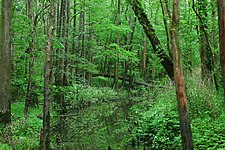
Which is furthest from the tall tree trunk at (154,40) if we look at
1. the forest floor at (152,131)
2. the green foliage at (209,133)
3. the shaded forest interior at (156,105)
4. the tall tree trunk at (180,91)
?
the tall tree trunk at (180,91)

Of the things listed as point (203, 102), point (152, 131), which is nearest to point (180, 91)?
point (203, 102)

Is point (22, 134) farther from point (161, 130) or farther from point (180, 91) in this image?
point (180, 91)

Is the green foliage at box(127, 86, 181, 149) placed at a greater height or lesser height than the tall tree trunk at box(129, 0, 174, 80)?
lesser

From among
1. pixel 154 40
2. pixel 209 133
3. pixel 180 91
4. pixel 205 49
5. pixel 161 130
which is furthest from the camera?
pixel 154 40

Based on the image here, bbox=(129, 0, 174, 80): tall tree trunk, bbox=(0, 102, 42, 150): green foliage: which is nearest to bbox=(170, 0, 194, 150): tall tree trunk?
bbox=(0, 102, 42, 150): green foliage

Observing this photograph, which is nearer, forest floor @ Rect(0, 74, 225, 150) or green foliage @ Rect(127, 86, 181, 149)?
forest floor @ Rect(0, 74, 225, 150)

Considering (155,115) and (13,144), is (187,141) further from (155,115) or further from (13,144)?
(13,144)

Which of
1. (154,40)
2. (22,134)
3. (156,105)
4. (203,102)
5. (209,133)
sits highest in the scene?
(154,40)

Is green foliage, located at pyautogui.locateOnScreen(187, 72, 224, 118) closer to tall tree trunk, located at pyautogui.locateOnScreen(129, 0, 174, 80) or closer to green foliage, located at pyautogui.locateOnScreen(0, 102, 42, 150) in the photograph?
tall tree trunk, located at pyautogui.locateOnScreen(129, 0, 174, 80)

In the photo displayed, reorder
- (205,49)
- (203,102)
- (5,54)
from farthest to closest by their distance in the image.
Result: 1. (205,49)
2. (5,54)
3. (203,102)

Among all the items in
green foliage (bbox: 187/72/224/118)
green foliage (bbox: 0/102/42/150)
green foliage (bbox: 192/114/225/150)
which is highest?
green foliage (bbox: 187/72/224/118)

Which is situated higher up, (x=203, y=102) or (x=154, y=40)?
(x=154, y=40)

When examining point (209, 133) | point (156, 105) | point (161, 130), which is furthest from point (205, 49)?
Answer: point (209, 133)

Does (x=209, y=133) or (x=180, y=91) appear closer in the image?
(x=180, y=91)
